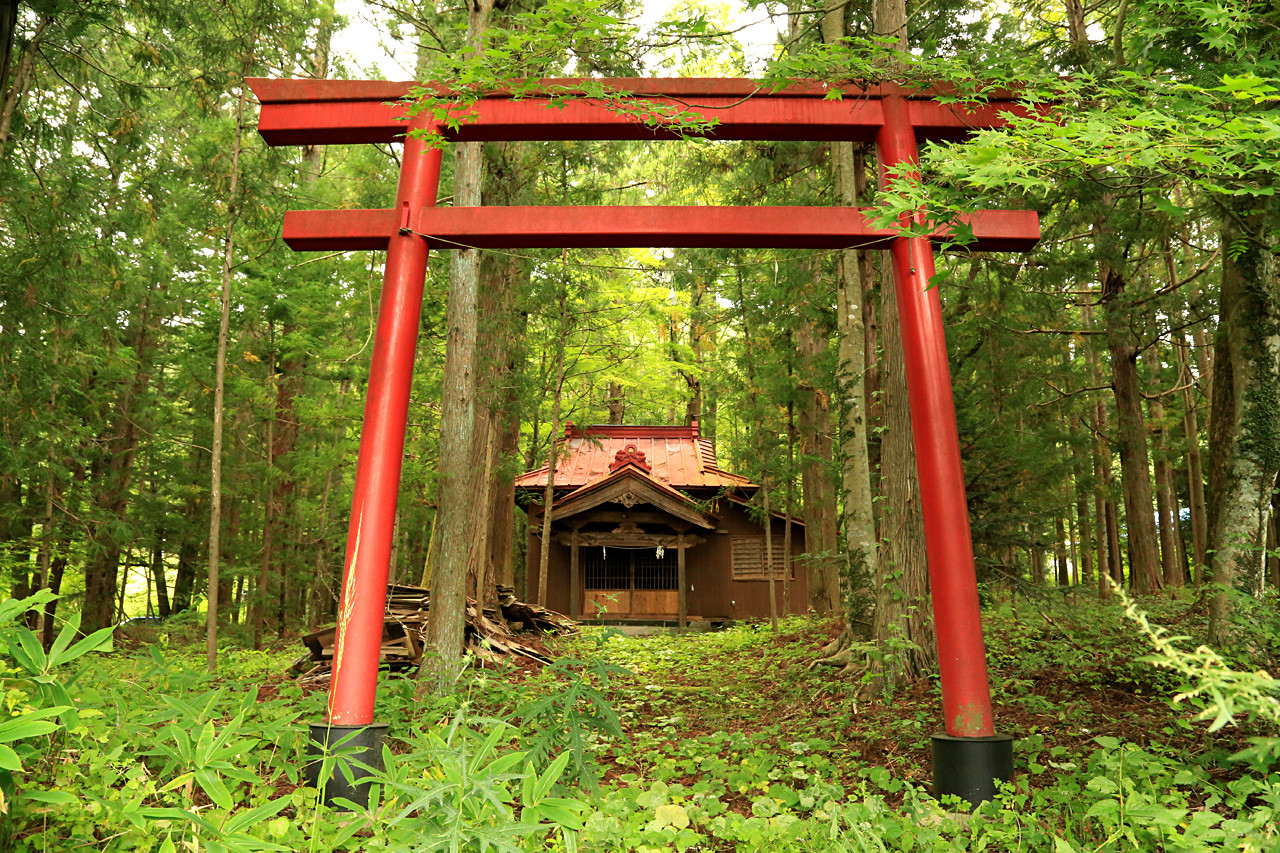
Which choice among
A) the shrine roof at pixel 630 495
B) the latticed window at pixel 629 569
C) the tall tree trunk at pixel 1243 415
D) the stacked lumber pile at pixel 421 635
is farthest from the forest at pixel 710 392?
the shrine roof at pixel 630 495

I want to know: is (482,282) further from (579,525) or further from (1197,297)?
(1197,297)

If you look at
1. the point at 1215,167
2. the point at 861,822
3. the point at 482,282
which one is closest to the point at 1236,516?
the point at 1215,167

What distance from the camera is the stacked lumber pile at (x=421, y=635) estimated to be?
8801 millimetres

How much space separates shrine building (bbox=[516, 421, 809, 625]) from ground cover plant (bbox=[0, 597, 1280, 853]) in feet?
31.0

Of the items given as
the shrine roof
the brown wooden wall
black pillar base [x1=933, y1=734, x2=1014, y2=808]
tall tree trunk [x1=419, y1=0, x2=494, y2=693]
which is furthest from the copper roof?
black pillar base [x1=933, y1=734, x2=1014, y2=808]

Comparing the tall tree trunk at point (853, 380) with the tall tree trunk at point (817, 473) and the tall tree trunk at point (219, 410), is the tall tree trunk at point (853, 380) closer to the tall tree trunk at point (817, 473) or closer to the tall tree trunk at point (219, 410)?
the tall tree trunk at point (817, 473)

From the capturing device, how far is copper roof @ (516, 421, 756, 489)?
1867cm

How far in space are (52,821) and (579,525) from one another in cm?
1551

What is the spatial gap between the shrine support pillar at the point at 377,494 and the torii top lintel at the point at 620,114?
40cm

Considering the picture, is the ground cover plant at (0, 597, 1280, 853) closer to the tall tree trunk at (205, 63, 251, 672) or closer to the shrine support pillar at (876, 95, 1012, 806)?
the shrine support pillar at (876, 95, 1012, 806)

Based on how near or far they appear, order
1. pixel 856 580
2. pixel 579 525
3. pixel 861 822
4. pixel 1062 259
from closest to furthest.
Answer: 1. pixel 861 822
2. pixel 856 580
3. pixel 1062 259
4. pixel 579 525

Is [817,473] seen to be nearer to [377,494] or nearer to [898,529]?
[898,529]

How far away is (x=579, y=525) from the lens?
59.3ft

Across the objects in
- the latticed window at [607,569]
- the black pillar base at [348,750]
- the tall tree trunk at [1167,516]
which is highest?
the tall tree trunk at [1167,516]
